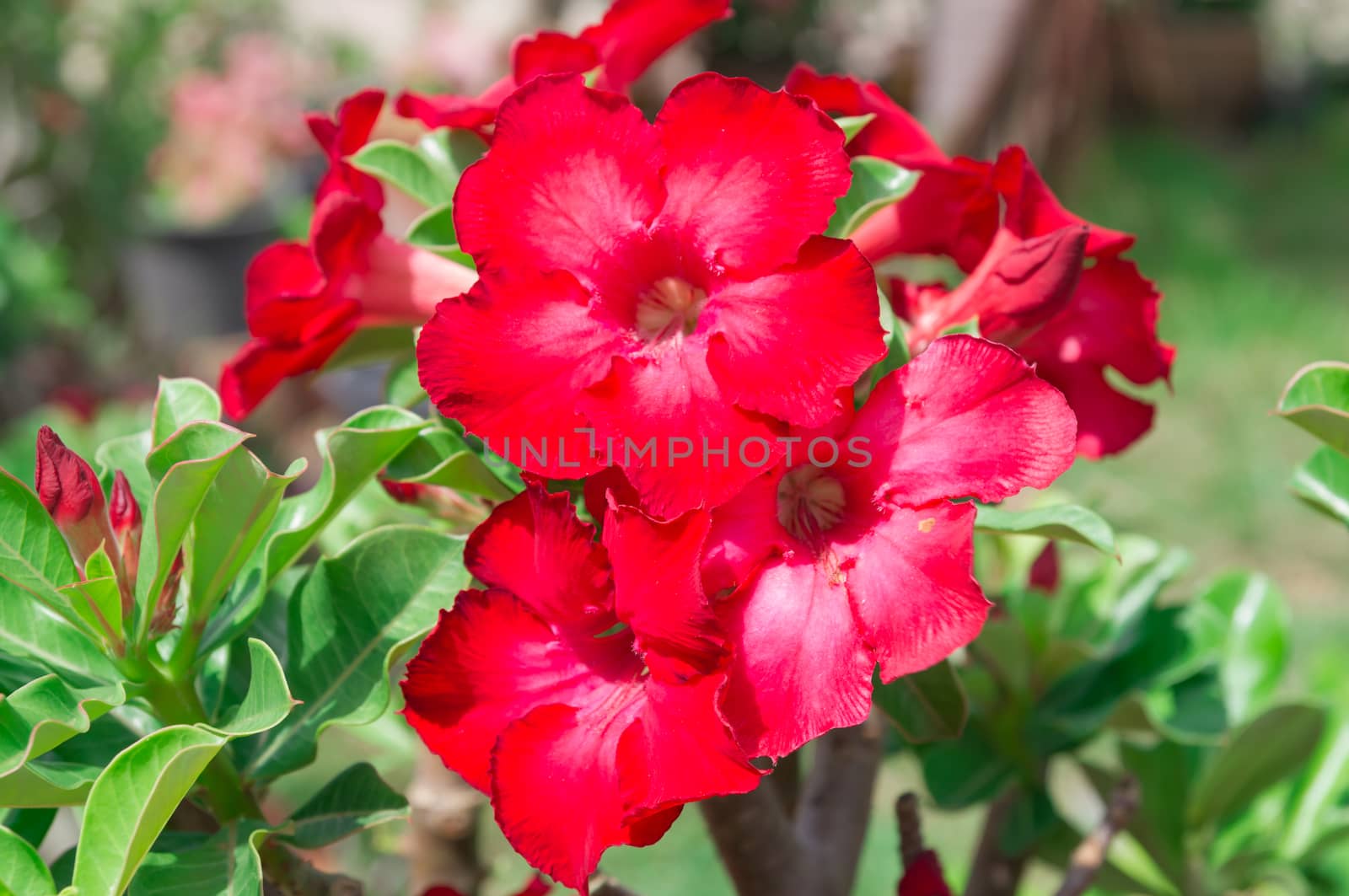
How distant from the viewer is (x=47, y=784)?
557mm

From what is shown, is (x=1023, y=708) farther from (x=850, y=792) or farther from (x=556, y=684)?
(x=556, y=684)

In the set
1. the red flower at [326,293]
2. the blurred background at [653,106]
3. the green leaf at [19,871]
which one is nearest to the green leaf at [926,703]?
the red flower at [326,293]

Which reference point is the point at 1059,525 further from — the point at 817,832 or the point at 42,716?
the point at 42,716

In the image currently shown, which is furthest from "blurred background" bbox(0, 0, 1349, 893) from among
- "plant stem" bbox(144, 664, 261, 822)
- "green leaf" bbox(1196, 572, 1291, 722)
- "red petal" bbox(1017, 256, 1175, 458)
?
"plant stem" bbox(144, 664, 261, 822)

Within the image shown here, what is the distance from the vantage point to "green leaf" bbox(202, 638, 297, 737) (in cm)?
54

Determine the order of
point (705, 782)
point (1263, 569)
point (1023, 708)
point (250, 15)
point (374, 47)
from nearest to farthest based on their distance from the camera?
point (705, 782) < point (1023, 708) < point (1263, 569) < point (250, 15) < point (374, 47)

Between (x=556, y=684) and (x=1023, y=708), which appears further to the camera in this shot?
(x=1023, y=708)

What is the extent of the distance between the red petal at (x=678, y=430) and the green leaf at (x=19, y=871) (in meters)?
0.35

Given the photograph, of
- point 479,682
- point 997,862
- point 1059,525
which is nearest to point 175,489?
point 479,682

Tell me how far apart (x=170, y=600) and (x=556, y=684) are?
0.24m

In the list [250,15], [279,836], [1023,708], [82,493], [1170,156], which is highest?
[82,493]

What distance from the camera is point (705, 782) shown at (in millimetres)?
481

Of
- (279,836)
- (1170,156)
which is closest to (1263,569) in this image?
(279,836)

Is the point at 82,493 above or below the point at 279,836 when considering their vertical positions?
above
